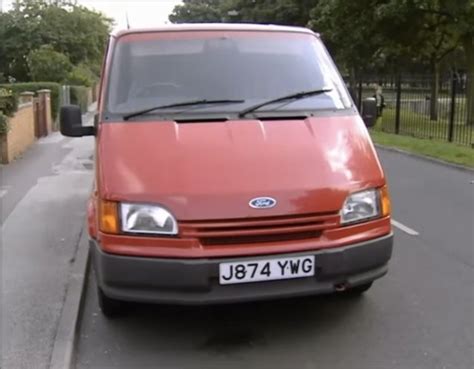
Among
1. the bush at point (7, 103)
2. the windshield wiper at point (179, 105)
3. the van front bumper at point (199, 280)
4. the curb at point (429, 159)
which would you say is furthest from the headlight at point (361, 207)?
the bush at point (7, 103)

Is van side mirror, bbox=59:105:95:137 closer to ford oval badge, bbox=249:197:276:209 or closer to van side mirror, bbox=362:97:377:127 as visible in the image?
ford oval badge, bbox=249:197:276:209

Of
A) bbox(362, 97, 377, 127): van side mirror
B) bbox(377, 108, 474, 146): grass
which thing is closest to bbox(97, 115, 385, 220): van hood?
bbox(362, 97, 377, 127): van side mirror

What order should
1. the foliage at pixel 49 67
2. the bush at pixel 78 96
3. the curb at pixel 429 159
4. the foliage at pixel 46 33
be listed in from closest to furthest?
1. the curb at pixel 429 159
2. the bush at pixel 78 96
3. the foliage at pixel 49 67
4. the foliage at pixel 46 33

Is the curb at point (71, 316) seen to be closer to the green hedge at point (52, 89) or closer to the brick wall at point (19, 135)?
the brick wall at point (19, 135)

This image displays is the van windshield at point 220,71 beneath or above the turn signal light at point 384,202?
above

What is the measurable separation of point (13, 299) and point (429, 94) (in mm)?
15676

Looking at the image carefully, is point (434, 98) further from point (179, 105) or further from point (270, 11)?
point (270, 11)

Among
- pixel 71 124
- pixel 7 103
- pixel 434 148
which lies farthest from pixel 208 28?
pixel 434 148

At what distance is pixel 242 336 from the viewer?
4516 mm

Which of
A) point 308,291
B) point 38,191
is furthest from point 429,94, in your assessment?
point 308,291

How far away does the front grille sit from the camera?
12.9 feet

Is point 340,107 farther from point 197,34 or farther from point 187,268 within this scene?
point 187,268

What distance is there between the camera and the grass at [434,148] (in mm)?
12852

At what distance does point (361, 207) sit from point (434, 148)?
430 inches
